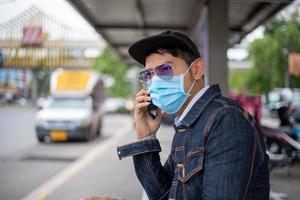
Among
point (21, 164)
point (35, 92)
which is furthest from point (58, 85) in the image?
point (35, 92)

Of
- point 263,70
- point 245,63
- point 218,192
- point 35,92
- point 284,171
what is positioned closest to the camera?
point 218,192

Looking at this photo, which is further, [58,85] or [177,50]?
[58,85]

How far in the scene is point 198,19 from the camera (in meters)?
13.7

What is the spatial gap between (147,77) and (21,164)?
10566 mm

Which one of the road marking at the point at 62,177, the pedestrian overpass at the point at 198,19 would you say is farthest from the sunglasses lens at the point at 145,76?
the pedestrian overpass at the point at 198,19

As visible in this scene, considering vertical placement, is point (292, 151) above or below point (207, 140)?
below

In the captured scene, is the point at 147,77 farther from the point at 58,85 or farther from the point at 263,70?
the point at 263,70

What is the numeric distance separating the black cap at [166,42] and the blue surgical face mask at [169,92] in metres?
0.12

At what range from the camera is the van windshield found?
20.0m

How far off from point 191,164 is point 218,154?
144 millimetres

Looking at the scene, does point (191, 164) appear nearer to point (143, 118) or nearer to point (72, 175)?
point (143, 118)

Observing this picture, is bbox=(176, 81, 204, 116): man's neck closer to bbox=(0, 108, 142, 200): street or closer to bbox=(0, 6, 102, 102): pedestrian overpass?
bbox=(0, 108, 142, 200): street

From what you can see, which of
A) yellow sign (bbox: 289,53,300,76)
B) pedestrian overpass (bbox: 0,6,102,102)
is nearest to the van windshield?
pedestrian overpass (bbox: 0,6,102,102)

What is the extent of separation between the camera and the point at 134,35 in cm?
1914
